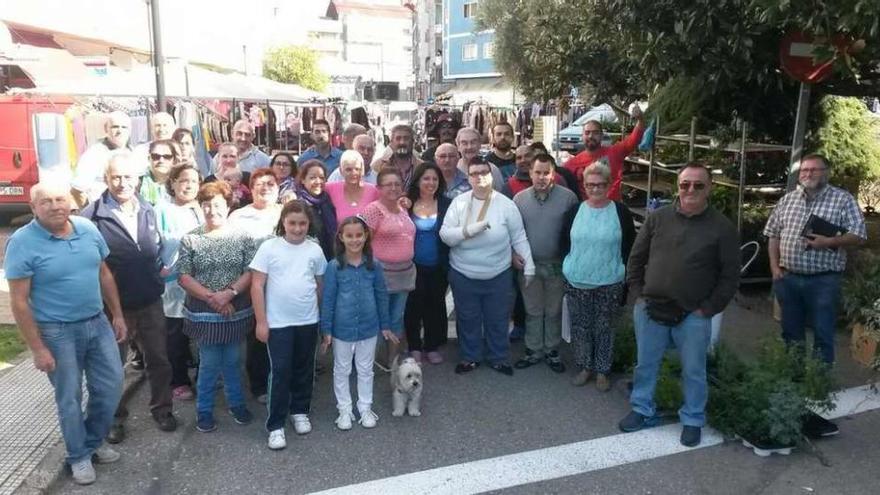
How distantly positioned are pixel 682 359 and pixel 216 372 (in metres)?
3.00

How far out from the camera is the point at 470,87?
5875 cm

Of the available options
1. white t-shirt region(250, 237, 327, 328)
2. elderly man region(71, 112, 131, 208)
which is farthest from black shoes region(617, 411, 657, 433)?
elderly man region(71, 112, 131, 208)

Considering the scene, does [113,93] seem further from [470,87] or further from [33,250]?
[470,87]

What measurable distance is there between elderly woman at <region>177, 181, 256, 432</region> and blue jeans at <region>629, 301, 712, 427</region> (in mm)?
2570

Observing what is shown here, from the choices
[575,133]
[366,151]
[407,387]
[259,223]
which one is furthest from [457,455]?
[575,133]

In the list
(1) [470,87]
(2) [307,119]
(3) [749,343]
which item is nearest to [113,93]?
(2) [307,119]

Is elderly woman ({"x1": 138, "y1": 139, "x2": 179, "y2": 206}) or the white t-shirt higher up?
elderly woman ({"x1": 138, "y1": 139, "x2": 179, "y2": 206})

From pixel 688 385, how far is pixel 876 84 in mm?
3476

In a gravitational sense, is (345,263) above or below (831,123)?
below

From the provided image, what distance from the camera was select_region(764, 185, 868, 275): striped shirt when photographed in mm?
4934

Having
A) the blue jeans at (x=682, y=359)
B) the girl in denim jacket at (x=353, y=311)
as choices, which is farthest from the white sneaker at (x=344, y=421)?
the blue jeans at (x=682, y=359)

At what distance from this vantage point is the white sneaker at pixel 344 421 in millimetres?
4723

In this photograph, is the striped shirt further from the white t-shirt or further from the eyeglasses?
the white t-shirt

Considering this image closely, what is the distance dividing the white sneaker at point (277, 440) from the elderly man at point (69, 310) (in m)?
0.94
